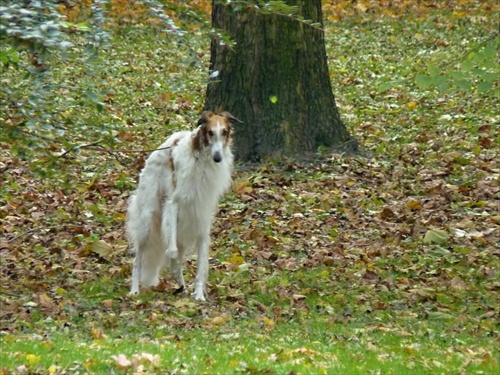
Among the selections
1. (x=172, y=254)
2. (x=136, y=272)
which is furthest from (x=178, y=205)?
(x=136, y=272)

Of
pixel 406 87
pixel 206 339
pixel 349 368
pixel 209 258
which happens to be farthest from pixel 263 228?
pixel 406 87

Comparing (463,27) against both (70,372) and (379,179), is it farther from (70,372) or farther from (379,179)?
(70,372)

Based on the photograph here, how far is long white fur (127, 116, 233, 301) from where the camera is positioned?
984cm

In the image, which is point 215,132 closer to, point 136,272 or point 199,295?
point 199,295

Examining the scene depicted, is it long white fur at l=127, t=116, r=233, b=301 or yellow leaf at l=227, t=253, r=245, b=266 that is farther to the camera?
yellow leaf at l=227, t=253, r=245, b=266

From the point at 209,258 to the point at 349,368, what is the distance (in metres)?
4.40

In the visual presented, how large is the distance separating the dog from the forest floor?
314 mm

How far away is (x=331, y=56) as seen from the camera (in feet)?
72.2

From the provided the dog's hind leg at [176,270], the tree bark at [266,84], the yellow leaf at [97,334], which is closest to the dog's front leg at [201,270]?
the dog's hind leg at [176,270]

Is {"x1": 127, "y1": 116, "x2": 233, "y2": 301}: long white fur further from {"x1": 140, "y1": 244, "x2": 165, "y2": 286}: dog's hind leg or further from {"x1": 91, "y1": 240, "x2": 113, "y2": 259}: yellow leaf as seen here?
{"x1": 91, "y1": 240, "x2": 113, "y2": 259}: yellow leaf

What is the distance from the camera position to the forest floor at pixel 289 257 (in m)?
7.07

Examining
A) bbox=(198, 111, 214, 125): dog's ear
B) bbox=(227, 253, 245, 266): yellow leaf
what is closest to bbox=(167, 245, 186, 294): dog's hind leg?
bbox=(227, 253, 245, 266): yellow leaf

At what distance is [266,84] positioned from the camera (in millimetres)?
13836

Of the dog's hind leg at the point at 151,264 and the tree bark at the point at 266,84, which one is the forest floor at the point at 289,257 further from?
the tree bark at the point at 266,84
